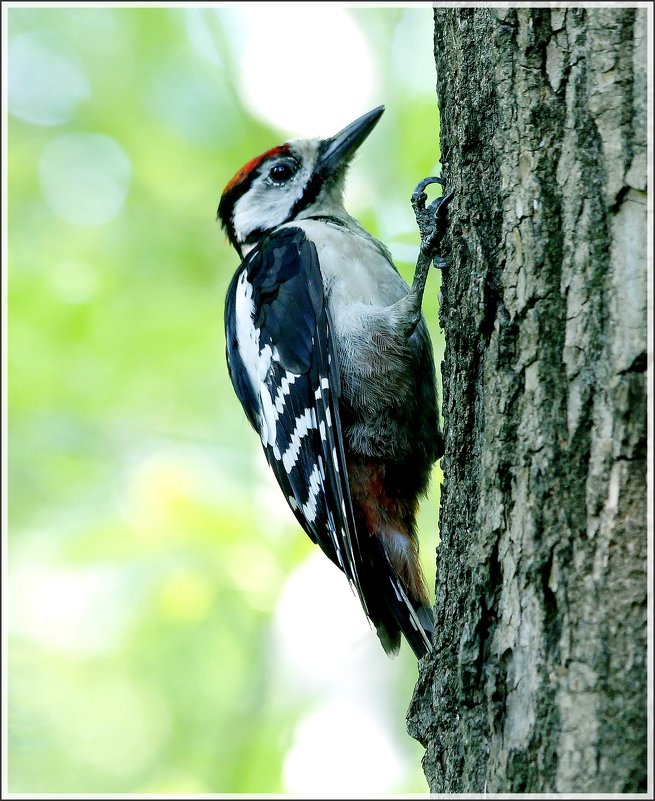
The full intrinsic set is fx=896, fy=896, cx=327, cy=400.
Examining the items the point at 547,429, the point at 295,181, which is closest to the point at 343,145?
the point at 295,181

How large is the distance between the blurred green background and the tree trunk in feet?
9.66

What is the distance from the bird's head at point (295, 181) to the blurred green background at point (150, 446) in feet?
3.14

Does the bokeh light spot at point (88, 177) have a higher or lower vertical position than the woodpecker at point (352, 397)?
higher

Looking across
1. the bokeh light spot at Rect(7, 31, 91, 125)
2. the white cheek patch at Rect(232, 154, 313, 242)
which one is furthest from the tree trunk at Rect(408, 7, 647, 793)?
the bokeh light spot at Rect(7, 31, 91, 125)

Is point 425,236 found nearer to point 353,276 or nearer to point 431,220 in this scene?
point 431,220

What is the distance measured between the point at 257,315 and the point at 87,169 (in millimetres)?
2951

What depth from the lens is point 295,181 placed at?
4199 millimetres

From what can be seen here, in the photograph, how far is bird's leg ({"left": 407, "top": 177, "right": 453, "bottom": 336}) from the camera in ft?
8.80

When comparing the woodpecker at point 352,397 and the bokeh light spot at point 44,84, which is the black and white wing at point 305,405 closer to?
the woodpecker at point 352,397

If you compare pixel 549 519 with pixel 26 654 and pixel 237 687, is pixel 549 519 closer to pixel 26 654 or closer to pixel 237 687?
pixel 237 687

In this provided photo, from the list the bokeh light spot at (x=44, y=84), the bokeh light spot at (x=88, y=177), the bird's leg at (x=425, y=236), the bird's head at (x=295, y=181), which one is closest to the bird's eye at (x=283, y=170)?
the bird's head at (x=295, y=181)

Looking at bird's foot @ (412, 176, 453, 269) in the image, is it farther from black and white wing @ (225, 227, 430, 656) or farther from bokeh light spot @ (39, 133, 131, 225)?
bokeh light spot @ (39, 133, 131, 225)

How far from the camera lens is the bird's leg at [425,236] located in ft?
8.80

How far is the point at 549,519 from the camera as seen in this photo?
1779mm
